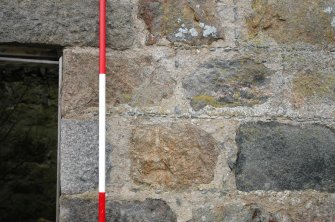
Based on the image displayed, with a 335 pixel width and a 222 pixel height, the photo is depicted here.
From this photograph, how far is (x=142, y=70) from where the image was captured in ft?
5.68

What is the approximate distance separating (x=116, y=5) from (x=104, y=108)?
15.1 inches

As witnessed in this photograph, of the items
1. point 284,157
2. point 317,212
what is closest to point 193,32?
point 284,157

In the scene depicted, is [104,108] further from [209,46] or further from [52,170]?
[52,170]

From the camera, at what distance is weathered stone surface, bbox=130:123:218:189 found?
1702mm

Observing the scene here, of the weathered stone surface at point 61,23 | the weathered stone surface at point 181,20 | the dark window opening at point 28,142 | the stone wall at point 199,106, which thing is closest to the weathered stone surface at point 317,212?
the stone wall at point 199,106

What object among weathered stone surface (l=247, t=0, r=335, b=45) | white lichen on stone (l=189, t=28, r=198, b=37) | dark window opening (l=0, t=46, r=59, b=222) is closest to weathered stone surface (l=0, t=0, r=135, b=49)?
white lichen on stone (l=189, t=28, r=198, b=37)

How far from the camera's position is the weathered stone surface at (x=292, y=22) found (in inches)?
70.6

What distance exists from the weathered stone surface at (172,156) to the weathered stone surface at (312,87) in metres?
0.35

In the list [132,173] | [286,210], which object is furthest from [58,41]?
[286,210]

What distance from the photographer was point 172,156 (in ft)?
5.62

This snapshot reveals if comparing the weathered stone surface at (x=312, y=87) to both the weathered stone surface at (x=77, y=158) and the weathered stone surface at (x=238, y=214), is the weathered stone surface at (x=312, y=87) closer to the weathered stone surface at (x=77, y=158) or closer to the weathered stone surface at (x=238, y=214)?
the weathered stone surface at (x=238, y=214)

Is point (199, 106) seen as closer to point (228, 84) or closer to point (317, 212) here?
point (228, 84)

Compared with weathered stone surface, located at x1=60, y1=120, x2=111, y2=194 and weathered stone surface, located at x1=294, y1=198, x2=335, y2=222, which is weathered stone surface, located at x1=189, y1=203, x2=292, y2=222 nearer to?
weathered stone surface, located at x1=294, y1=198, x2=335, y2=222

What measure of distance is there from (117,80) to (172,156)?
324 millimetres
